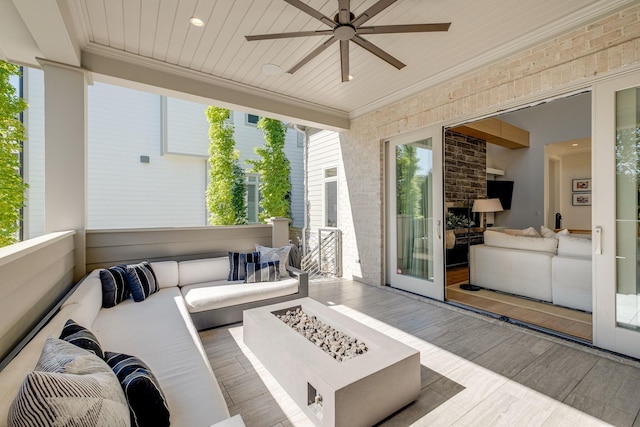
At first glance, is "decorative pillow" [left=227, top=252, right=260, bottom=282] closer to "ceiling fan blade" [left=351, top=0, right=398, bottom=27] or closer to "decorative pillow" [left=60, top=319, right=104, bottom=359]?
Answer: "decorative pillow" [left=60, top=319, right=104, bottom=359]

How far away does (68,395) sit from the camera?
0.86 meters

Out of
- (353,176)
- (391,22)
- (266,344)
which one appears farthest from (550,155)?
(266,344)

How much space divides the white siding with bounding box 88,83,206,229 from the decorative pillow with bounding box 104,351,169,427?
6.43 m

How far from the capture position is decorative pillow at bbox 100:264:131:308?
281 cm

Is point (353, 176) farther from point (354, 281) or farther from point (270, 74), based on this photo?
point (270, 74)

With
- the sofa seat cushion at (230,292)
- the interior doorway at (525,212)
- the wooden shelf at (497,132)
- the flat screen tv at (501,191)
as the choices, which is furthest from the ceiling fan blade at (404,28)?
the flat screen tv at (501,191)

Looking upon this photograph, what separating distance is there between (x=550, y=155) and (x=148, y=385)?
9.76 meters

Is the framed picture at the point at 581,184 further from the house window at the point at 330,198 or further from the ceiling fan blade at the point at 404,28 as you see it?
the ceiling fan blade at the point at 404,28

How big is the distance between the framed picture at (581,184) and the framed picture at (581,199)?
14 centimetres

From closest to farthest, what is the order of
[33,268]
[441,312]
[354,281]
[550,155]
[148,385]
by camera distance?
[148,385]
[33,268]
[441,312]
[354,281]
[550,155]

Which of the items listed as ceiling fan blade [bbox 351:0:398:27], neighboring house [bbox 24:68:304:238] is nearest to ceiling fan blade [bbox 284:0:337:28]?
ceiling fan blade [bbox 351:0:398:27]

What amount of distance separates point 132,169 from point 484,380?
300 inches

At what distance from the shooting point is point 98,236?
3.40m

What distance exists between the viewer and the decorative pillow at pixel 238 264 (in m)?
3.84
